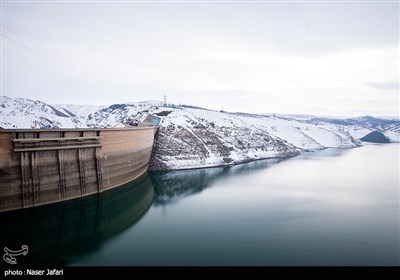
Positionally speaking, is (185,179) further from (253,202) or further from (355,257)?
(355,257)

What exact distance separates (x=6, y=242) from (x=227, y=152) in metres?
48.0

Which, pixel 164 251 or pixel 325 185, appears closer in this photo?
pixel 164 251

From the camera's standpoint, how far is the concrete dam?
24.8m

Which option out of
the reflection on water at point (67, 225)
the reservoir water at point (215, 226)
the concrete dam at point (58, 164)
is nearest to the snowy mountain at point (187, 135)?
the reservoir water at point (215, 226)

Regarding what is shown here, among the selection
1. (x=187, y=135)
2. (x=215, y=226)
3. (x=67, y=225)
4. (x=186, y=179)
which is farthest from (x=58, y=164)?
(x=187, y=135)

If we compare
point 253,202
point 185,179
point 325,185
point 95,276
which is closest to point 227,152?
point 185,179

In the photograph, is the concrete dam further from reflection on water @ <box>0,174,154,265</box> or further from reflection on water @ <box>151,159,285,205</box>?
A: reflection on water @ <box>151,159,285,205</box>

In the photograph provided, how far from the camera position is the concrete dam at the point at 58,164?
24.8 m

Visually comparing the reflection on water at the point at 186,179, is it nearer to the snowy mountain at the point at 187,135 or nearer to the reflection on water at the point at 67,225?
the snowy mountain at the point at 187,135

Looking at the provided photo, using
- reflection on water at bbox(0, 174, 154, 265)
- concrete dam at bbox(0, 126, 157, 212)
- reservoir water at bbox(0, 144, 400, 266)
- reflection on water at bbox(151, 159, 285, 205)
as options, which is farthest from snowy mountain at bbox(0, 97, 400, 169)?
reflection on water at bbox(0, 174, 154, 265)

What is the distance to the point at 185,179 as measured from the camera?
46844mm

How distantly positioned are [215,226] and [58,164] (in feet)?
50.1

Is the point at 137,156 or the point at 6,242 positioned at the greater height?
the point at 137,156

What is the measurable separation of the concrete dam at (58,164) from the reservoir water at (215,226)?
1069 millimetres
